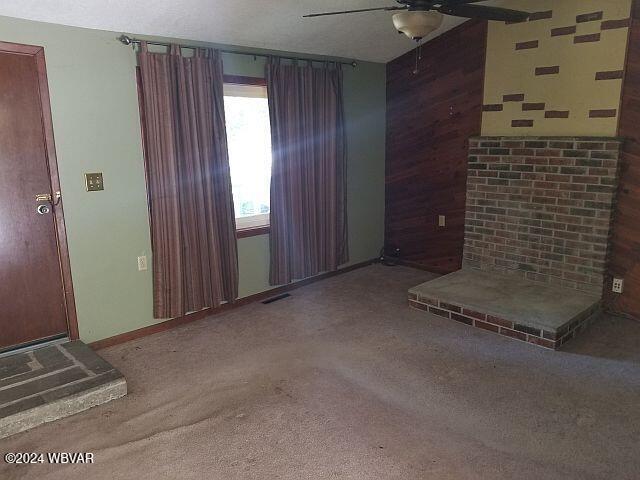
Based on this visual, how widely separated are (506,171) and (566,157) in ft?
1.65

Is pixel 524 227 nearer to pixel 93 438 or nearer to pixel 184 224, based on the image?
pixel 184 224

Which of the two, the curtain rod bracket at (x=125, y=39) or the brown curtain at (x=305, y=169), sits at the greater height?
the curtain rod bracket at (x=125, y=39)

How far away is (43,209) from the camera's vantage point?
2984 millimetres

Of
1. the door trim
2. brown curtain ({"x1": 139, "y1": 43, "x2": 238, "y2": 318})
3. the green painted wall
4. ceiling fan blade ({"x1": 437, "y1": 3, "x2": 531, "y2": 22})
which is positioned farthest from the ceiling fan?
the door trim

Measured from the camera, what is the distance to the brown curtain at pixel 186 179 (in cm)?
330

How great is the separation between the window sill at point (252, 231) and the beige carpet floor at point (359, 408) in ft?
2.47

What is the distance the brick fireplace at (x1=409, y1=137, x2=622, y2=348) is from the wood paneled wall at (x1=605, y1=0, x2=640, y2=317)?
0.09 m

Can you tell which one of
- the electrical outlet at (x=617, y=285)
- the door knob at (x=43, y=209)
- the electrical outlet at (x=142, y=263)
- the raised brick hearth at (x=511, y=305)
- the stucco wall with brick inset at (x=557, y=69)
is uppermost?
the stucco wall with brick inset at (x=557, y=69)

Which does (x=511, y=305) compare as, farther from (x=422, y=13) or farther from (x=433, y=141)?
(x=422, y=13)

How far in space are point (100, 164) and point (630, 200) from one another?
3781 mm

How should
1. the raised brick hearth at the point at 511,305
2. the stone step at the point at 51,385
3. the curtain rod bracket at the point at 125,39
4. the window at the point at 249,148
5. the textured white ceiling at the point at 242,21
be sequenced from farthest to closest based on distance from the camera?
the window at the point at 249,148 → the raised brick hearth at the point at 511,305 → the curtain rod bracket at the point at 125,39 → the textured white ceiling at the point at 242,21 → the stone step at the point at 51,385

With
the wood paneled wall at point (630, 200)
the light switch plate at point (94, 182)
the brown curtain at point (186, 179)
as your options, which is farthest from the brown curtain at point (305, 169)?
the wood paneled wall at point (630, 200)

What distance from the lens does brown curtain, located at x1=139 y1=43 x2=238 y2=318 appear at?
10.8 ft

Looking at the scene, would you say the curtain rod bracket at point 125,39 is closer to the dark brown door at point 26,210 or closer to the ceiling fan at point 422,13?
the dark brown door at point 26,210
